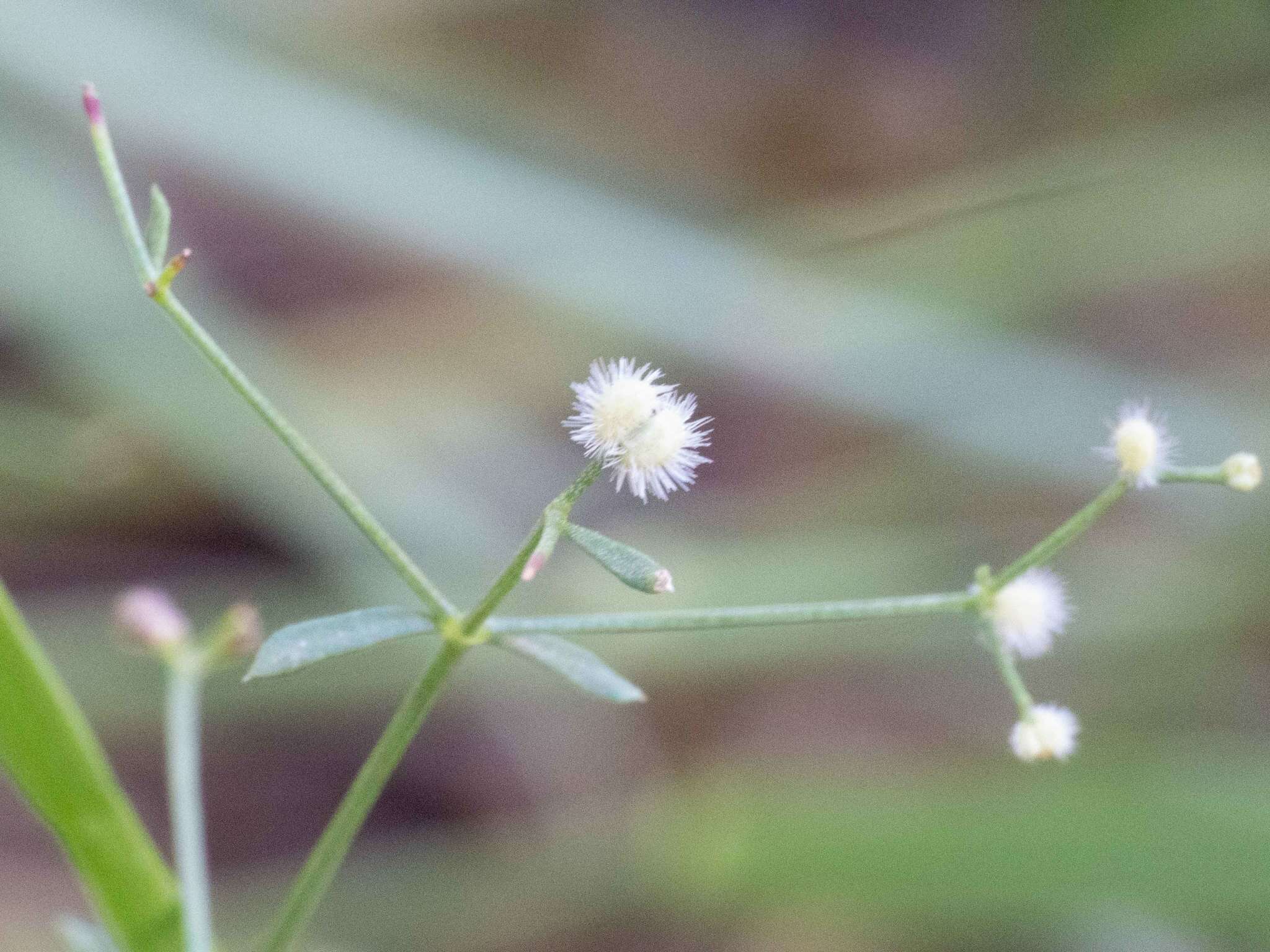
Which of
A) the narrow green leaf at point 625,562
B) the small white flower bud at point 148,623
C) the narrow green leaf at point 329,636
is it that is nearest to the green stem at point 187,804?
the small white flower bud at point 148,623

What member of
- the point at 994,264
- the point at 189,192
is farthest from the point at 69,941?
the point at 994,264

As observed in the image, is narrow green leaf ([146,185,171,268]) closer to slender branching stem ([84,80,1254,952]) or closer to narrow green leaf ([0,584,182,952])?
slender branching stem ([84,80,1254,952])

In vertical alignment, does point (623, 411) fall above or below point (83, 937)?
above

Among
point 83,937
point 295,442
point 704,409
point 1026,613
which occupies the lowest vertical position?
point 83,937

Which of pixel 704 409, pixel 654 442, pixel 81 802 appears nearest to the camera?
pixel 654 442

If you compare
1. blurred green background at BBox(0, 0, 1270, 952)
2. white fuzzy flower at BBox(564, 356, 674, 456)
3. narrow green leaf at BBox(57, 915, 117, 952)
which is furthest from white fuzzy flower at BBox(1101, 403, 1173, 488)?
blurred green background at BBox(0, 0, 1270, 952)

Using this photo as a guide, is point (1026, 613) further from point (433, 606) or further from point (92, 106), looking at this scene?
point (92, 106)

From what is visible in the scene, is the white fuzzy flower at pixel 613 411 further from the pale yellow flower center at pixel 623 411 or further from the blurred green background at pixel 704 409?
the blurred green background at pixel 704 409

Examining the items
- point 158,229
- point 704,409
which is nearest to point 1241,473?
point 158,229
